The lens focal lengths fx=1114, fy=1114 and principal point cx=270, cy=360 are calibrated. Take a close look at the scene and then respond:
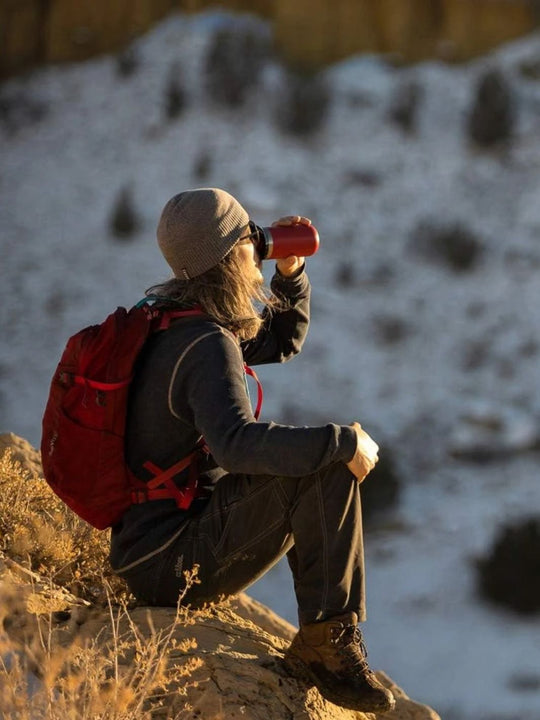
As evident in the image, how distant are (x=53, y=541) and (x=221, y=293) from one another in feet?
3.43

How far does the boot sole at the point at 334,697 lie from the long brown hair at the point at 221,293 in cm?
88

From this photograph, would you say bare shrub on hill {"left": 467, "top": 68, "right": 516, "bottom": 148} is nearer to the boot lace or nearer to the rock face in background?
the rock face in background

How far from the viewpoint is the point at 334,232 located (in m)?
12.0

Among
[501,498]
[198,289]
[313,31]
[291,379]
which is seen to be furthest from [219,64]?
[198,289]

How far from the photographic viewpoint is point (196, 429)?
2811 millimetres

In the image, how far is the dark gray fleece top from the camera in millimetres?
2570

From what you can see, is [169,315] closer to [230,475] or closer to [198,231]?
[198,231]

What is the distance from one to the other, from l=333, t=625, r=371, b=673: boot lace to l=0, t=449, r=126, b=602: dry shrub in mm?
747

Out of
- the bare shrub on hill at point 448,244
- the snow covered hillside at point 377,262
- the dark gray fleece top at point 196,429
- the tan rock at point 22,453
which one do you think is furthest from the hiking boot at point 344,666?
the bare shrub on hill at point 448,244

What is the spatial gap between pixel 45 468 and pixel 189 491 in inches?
14.7

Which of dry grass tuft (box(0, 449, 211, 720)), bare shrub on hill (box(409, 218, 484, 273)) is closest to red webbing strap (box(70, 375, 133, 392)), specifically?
dry grass tuft (box(0, 449, 211, 720))

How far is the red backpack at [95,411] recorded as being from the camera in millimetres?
2750

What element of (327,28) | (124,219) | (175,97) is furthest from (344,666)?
(327,28)

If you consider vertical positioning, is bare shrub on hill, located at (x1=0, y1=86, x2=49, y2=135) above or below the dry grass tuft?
above
